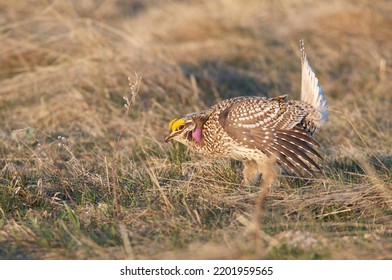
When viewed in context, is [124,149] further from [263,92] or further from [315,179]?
[263,92]

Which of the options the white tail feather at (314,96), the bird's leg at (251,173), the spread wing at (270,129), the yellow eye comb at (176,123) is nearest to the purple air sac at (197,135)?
the yellow eye comb at (176,123)

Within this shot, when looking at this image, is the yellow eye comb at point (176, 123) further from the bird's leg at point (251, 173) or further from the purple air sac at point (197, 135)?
the bird's leg at point (251, 173)

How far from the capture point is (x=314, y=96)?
5.92m

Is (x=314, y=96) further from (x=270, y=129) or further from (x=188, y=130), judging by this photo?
(x=188, y=130)

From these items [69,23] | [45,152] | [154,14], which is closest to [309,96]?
[45,152]

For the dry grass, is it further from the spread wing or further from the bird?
the spread wing

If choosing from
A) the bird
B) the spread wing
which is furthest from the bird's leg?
the spread wing

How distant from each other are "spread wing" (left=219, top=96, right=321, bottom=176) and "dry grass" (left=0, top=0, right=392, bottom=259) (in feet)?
0.88

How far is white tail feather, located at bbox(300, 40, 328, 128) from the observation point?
5805mm

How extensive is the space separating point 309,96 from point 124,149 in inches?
68.3

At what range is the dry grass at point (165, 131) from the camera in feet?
14.5

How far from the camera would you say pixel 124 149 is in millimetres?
6457

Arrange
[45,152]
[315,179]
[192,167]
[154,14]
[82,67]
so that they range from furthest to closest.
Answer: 1. [154,14]
2. [82,67]
3. [45,152]
4. [192,167]
5. [315,179]

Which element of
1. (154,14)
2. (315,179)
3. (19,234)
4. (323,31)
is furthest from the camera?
(154,14)
